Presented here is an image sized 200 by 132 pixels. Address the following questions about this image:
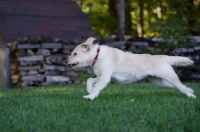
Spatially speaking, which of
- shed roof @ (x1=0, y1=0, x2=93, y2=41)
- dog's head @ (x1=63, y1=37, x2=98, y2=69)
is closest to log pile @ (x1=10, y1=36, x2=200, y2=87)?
shed roof @ (x1=0, y1=0, x2=93, y2=41)

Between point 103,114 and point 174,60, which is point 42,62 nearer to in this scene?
point 174,60

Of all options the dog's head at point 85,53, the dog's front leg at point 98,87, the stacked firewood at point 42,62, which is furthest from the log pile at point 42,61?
the dog's front leg at point 98,87

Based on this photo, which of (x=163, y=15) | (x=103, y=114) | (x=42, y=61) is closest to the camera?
(x=103, y=114)

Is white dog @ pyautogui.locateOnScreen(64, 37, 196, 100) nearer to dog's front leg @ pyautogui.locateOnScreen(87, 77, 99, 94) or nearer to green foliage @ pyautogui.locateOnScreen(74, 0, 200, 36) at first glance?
dog's front leg @ pyautogui.locateOnScreen(87, 77, 99, 94)

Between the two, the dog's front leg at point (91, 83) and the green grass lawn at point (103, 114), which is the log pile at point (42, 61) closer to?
the dog's front leg at point (91, 83)

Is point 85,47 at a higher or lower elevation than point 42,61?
higher

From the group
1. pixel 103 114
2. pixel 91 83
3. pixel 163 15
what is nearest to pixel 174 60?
pixel 91 83

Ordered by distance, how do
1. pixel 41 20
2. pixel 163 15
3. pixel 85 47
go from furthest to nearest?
pixel 163 15, pixel 41 20, pixel 85 47

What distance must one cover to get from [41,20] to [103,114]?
35.6 feet

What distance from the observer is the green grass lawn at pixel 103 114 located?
19.1 feet

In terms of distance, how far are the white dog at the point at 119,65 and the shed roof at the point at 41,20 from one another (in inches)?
313

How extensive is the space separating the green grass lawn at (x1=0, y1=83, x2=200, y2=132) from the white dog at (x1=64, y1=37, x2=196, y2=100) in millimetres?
313

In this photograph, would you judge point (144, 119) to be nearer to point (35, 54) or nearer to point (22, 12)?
point (35, 54)

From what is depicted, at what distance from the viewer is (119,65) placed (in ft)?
28.1
